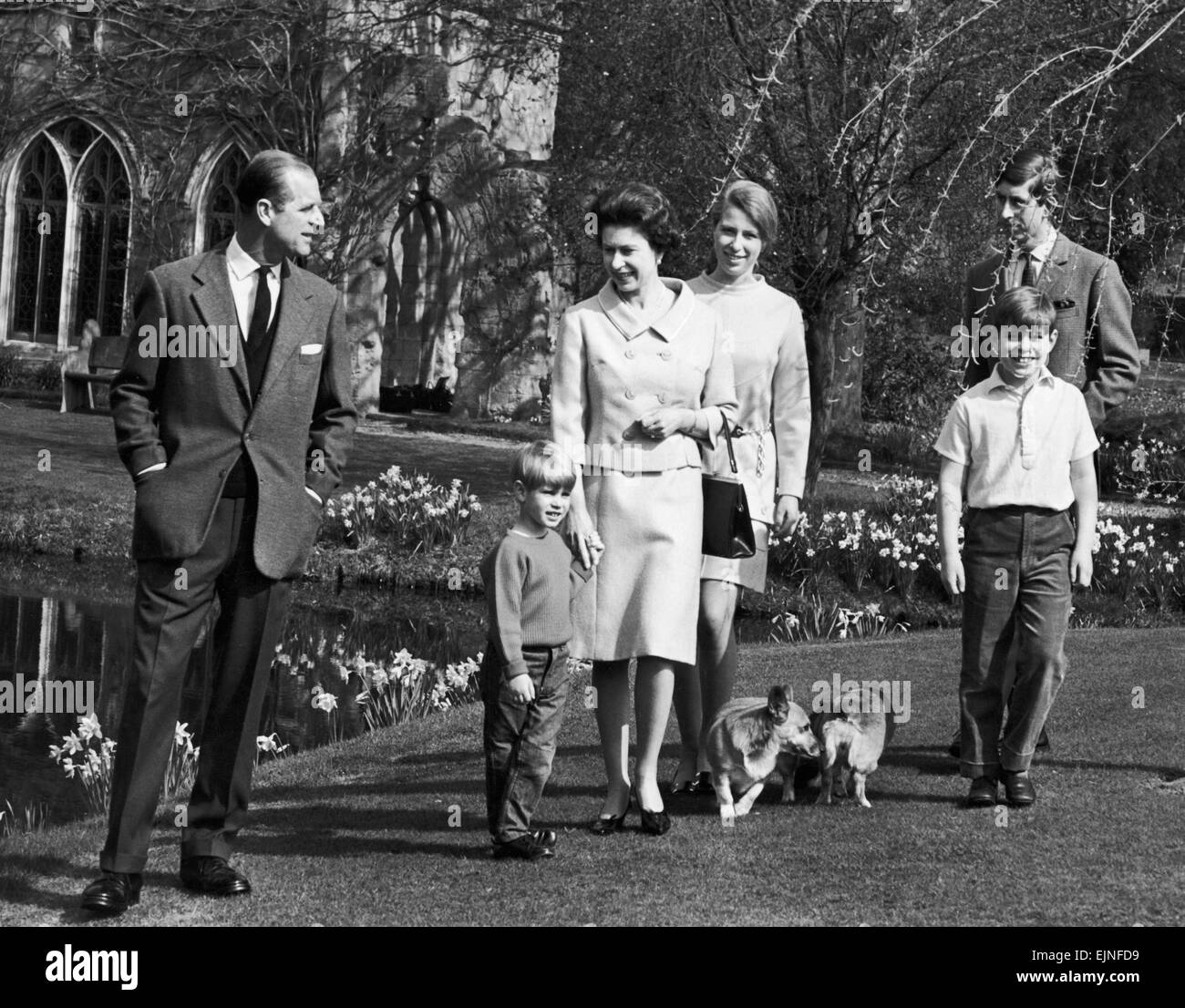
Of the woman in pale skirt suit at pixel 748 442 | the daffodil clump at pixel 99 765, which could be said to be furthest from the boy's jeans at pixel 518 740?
the daffodil clump at pixel 99 765

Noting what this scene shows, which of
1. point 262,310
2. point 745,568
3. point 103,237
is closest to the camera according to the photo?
point 262,310

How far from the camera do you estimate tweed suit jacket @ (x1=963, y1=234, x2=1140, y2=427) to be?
21.3 feet

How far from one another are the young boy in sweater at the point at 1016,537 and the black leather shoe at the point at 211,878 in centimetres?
252

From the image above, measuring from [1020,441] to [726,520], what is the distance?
3.46 feet

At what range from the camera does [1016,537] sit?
5.89m

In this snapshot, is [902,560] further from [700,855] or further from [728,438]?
[700,855]

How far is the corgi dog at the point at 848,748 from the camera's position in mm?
5922

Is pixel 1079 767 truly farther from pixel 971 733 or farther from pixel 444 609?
pixel 444 609

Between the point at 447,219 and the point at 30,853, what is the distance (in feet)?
67.5

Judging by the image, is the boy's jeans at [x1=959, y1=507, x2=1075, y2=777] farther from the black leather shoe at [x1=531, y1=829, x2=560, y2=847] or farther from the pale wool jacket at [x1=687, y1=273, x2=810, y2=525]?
the black leather shoe at [x1=531, y1=829, x2=560, y2=847]

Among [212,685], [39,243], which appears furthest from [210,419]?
[39,243]

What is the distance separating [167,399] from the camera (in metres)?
4.94

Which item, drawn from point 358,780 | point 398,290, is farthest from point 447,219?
point 358,780

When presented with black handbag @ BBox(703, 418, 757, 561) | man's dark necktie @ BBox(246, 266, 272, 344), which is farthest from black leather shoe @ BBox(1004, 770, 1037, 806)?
man's dark necktie @ BBox(246, 266, 272, 344)
